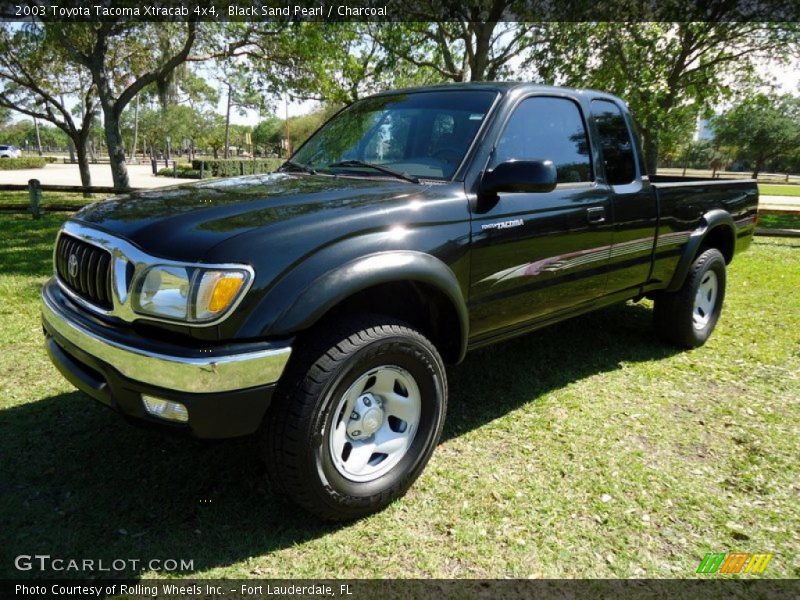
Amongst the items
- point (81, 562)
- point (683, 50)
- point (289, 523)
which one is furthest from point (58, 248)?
point (683, 50)

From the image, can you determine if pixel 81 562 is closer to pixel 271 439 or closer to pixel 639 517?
pixel 271 439

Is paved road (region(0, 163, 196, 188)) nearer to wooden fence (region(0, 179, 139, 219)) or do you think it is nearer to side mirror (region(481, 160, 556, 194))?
wooden fence (region(0, 179, 139, 219))

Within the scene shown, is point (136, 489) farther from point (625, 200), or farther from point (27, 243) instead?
point (27, 243)

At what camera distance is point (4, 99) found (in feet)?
59.9

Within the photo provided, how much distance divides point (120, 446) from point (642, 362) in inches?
147

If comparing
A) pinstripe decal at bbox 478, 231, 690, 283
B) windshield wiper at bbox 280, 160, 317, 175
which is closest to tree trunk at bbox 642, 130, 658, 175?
pinstripe decal at bbox 478, 231, 690, 283

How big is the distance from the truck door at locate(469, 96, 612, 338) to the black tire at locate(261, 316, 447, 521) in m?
0.60

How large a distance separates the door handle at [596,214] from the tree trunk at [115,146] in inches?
578

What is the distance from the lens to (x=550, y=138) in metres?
3.41

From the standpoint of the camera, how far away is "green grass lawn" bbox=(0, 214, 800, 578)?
2346 millimetres

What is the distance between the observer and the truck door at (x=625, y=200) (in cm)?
374

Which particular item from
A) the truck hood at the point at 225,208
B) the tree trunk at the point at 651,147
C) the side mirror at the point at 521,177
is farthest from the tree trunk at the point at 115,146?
the side mirror at the point at 521,177

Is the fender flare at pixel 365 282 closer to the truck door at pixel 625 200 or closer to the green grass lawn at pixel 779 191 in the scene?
the truck door at pixel 625 200

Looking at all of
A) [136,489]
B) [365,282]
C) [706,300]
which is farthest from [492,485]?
Result: [706,300]
